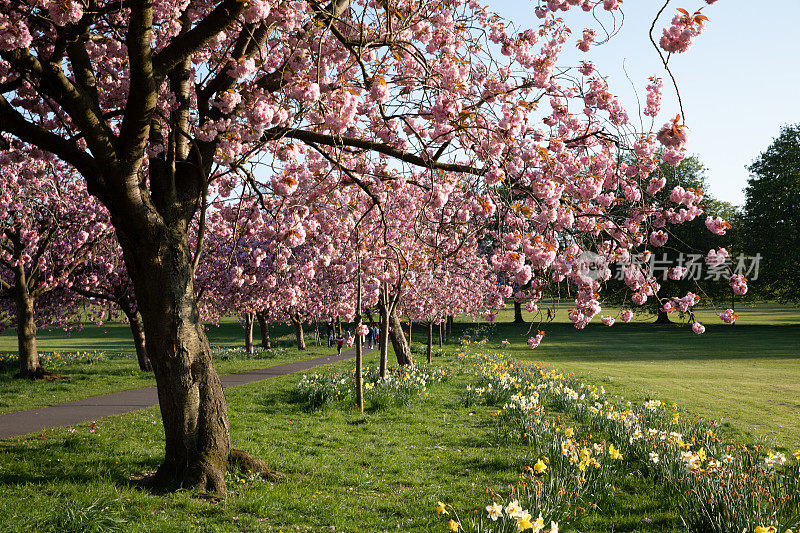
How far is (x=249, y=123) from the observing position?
551 cm

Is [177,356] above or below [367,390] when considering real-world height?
above

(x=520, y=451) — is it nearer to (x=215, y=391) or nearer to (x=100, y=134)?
(x=215, y=391)

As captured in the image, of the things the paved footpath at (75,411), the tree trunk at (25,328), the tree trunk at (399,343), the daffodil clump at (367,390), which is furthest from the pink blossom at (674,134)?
the tree trunk at (25,328)

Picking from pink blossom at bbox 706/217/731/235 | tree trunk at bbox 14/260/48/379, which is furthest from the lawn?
pink blossom at bbox 706/217/731/235

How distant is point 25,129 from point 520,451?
7781 mm

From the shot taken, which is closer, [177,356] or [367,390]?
[177,356]

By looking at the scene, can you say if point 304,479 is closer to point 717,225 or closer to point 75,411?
point 717,225

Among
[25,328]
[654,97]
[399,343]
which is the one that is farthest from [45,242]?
[654,97]

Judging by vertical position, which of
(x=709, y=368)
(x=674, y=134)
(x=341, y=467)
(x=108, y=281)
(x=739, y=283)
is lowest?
(x=709, y=368)

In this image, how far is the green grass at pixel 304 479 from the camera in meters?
5.16

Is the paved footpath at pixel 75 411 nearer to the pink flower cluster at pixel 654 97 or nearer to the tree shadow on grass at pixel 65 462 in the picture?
the tree shadow on grass at pixel 65 462

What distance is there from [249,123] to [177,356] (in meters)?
2.74

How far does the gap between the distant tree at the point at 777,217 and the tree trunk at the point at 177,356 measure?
42.5 metres

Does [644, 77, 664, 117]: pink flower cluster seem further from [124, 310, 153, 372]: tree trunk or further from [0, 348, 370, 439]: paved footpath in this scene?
[124, 310, 153, 372]: tree trunk
